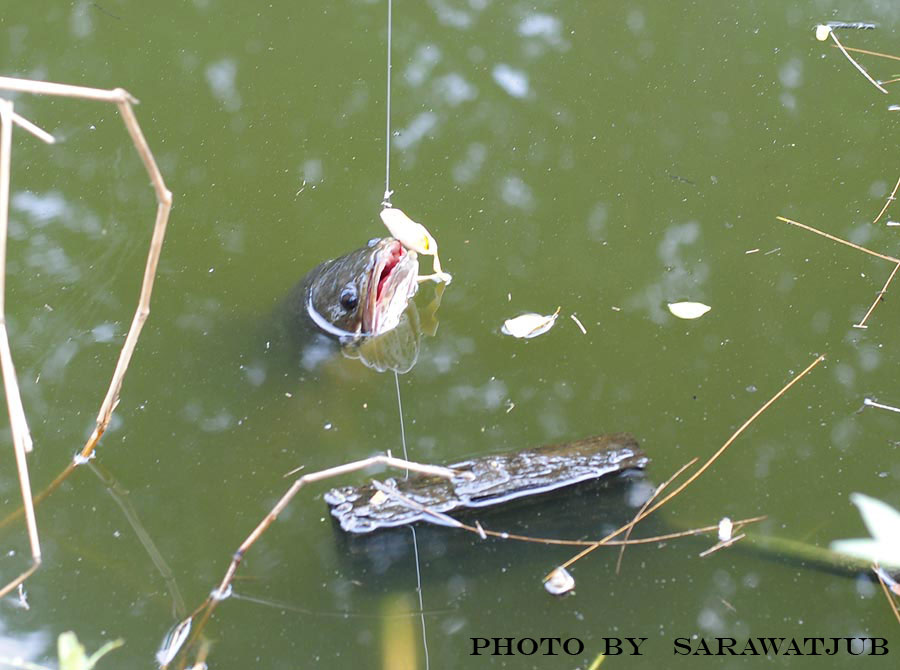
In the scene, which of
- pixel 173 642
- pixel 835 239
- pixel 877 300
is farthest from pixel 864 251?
pixel 173 642

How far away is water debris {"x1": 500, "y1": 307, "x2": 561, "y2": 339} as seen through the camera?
3059 mm

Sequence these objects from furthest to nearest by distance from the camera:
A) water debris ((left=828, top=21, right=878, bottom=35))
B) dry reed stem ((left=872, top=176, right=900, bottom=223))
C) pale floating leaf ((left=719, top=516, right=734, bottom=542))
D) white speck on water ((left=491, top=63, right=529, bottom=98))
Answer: water debris ((left=828, top=21, right=878, bottom=35)), white speck on water ((left=491, top=63, right=529, bottom=98)), dry reed stem ((left=872, top=176, right=900, bottom=223)), pale floating leaf ((left=719, top=516, right=734, bottom=542))

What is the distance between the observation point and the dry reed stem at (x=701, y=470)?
2502 millimetres

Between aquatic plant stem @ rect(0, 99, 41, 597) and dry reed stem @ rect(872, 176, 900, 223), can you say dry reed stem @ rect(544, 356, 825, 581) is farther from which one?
aquatic plant stem @ rect(0, 99, 41, 597)

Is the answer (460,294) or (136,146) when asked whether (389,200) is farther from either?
(136,146)

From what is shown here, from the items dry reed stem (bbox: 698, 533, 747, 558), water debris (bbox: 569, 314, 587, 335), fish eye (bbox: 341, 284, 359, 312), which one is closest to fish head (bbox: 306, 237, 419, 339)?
fish eye (bbox: 341, 284, 359, 312)

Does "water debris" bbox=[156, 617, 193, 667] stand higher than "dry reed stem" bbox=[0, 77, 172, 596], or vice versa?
"dry reed stem" bbox=[0, 77, 172, 596]

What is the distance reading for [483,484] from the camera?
253 cm

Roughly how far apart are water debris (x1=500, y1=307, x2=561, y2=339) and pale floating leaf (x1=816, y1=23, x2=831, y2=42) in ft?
6.50

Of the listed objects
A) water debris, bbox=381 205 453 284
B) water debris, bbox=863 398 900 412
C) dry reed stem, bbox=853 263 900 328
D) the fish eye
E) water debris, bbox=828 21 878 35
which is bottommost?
water debris, bbox=863 398 900 412

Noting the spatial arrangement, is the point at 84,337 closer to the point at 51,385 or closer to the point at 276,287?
the point at 51,385

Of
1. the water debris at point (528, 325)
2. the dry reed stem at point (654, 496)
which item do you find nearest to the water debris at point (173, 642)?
the dry reed stem at point (654, 496)

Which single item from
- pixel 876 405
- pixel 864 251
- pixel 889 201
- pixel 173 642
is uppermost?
pixel 889 201

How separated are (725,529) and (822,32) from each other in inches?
100
